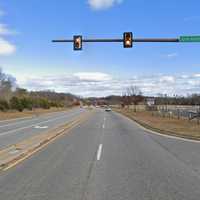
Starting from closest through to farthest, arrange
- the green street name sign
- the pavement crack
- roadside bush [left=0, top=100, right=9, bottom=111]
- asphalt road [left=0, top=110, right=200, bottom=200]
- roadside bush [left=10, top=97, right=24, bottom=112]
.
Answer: the pavement crack, asphalt road [left=0, top=110, right=200, bottom=200], the green street name sign, roadside bush [left=0, top=100, right=9, bottom=111], roadside bush [left=10, top=97, right=24, bottom=112]

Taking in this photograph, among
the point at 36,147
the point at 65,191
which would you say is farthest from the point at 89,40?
the point at 65,191

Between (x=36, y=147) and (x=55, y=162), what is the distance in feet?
13.6

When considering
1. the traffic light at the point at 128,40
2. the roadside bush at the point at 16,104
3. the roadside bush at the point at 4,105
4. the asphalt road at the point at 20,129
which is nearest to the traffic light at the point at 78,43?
the traffic light at the point at 128,40

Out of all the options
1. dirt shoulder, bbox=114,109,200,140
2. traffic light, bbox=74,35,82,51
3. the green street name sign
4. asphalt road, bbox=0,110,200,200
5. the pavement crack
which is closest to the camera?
the pavement crack

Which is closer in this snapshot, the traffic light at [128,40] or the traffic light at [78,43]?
the traffic light at [128,40]

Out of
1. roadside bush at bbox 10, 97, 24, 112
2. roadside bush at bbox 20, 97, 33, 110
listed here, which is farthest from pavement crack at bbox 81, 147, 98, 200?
roadside bush at bbox 20, 97, 33, 110

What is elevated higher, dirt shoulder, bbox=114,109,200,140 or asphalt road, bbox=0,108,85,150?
dirt shoulder, bbox=114,109,200,140

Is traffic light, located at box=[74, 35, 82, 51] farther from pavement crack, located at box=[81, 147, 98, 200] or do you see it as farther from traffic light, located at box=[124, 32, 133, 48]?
pavement crack, located at box=[81, 147, 98, 200]

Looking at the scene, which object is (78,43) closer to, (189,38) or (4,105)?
(189,38)

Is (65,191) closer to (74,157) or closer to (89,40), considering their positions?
(74,157)

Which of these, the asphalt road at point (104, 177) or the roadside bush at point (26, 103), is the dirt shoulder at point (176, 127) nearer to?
the asphalt road at point (104, 177)

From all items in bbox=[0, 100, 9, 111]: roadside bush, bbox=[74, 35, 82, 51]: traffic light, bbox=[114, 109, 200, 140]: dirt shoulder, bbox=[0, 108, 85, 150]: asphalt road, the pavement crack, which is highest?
bbox=[74, 35, 82, 51]: traffic light

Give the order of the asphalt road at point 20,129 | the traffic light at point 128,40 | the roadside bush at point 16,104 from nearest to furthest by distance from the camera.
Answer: the traffic light at point 128,40
the asphalt road at point 20,129
the roadside bush at point 16,104

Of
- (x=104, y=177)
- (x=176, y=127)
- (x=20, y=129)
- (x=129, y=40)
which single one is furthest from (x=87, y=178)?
(x=176, y=127)
